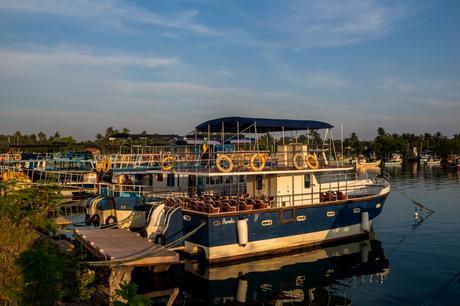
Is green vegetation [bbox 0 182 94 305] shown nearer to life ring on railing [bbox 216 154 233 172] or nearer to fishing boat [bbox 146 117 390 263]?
fishing boat [bbox 146 117 390 263]

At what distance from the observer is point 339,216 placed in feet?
78.7

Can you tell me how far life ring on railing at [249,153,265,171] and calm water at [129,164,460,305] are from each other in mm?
4553

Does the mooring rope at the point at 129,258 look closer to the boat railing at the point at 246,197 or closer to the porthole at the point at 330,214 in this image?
the boat railing at the point at 246,197

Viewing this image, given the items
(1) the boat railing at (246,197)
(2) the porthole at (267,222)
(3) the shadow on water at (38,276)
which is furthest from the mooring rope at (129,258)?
(3) the shadow on water at (38,276)

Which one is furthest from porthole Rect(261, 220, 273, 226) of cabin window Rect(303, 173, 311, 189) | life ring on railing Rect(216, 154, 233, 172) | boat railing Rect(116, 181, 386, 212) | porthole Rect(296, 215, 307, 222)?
cabin window Rect(303, 173, 311, 189)

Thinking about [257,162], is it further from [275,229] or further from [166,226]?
[166,226]

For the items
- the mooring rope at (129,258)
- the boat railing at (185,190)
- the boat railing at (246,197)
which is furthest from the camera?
the boat railing at (185,190)

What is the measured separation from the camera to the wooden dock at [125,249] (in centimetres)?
1645

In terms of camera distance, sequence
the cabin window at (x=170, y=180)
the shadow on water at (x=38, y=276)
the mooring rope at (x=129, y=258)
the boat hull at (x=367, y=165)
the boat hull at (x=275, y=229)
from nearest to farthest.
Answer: the shadow on water at (x=38, y=276), the mooring rope at (x=129, y=258), the boat hull at (x=275, y=229), the cabin window at (x=170, y=180), the boat hull at (x=367, y=165)

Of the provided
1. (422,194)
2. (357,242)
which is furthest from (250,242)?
(422,194)

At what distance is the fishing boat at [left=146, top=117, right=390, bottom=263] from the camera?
20.0 meters

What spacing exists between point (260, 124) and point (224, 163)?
334cm

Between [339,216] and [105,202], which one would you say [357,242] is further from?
[105,202]

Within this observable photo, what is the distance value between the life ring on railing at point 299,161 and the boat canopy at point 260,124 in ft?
6.62
